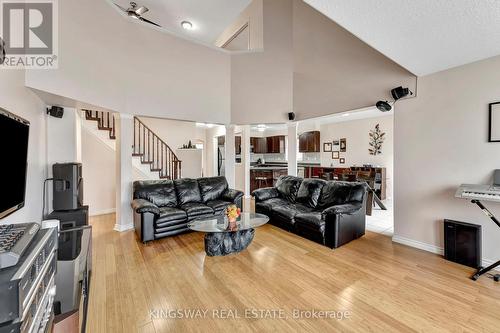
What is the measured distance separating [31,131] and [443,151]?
17.8ft

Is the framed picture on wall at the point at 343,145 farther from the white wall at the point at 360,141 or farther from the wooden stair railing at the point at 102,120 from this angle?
the wooden stair railing at the point at 102,120

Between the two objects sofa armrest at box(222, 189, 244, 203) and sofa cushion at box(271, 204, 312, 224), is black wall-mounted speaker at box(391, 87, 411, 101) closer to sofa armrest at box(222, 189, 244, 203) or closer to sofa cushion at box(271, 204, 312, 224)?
sofa cushion at box(271, 204, 312, 224)

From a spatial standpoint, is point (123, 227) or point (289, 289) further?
point (123, 227)

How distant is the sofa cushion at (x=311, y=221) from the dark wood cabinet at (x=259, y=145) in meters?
5.59

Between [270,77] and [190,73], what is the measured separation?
2.04 m

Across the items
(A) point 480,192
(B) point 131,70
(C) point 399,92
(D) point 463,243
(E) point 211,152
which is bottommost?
(D) point 463,243

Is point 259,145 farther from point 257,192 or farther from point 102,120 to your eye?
point 102,120

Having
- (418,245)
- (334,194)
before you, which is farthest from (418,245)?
(334,194)

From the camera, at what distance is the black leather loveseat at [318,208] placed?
133 inches

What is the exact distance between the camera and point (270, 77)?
5.82 m

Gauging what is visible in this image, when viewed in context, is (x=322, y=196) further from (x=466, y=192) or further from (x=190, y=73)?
(x=190, y=73)

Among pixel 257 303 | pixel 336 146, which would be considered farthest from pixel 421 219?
pixel 336 146

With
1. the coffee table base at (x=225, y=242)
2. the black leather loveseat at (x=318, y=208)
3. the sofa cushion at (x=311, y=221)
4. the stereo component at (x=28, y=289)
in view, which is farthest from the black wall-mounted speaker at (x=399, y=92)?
the stereo component at (x=28, y=289)

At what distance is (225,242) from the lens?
10.0 ft
